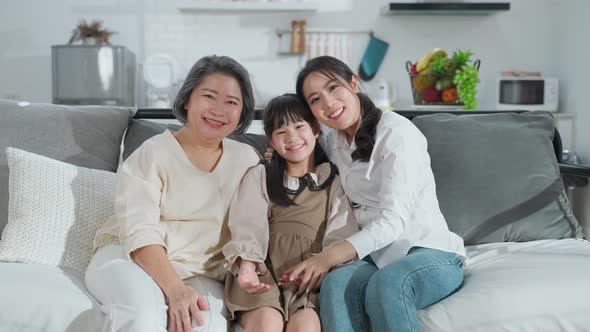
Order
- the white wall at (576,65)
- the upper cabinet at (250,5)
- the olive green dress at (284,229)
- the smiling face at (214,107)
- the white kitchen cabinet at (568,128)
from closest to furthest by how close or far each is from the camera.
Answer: the olive green dress at (284,229)
the smiling face at (214,107)
the white wall at (576,65)
the white kitchen cabinet at (568,128)
the upper cabinet at (250,5)

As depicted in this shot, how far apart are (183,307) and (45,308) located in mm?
316

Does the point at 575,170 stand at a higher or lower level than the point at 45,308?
higher

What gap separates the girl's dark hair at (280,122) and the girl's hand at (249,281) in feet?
0.80

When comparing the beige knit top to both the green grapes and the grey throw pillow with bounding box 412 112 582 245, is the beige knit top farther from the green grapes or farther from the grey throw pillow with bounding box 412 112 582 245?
the green grapes

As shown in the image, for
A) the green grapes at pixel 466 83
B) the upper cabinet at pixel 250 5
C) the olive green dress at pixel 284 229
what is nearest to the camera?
the olive green dress at pixel 284 229

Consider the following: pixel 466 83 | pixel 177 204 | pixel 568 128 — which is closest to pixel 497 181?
pixel 177 204

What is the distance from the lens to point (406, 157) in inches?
70.2

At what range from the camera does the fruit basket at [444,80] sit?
3.31 m

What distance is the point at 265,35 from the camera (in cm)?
425

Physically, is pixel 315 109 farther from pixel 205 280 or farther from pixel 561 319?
pixel 561 319

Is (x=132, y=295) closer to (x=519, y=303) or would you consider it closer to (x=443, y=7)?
(x=519, y=303)

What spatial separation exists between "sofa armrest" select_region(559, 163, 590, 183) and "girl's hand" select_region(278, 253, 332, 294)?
1.03m

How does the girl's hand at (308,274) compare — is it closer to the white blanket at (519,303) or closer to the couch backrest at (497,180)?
the white blanket at (519,303)

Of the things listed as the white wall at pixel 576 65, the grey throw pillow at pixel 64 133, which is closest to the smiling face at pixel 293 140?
the grey throw pillow at pixel 64 133
